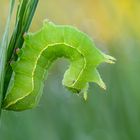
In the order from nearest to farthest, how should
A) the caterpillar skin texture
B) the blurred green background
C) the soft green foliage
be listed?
1. the soft green foliage
2. the caterpillar skin texture
3. the blurred green background

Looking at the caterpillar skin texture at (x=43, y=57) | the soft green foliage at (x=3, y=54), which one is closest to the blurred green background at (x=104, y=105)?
the caterpillar skin texture at (x=43, y=57)

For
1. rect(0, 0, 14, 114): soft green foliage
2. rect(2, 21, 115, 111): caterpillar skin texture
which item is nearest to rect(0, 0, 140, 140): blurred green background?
rect(2, 21, 115, 111): caterpillar skin texture

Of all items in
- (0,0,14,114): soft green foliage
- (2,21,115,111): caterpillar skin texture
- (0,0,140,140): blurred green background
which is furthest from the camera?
(0,0,140,140): blurred green background

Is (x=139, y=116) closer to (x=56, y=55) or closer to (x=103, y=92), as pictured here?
(x=103, y=92)

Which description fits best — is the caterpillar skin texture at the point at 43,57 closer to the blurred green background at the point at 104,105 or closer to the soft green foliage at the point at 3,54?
the soft green foliage at the point at 3,54

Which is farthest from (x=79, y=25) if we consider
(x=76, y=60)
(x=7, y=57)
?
(x=7, y=57)

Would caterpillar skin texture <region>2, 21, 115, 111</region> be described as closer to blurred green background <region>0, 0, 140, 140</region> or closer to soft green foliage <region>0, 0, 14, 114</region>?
soft green foliage <region>0, 0, 14, 114</region>

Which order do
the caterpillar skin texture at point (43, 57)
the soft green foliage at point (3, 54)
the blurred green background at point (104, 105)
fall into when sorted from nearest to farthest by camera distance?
the soft green foliage at point (3, 54), the caterpillar skin texture at point (43, 57), the blurred green background at point (104, 105)
